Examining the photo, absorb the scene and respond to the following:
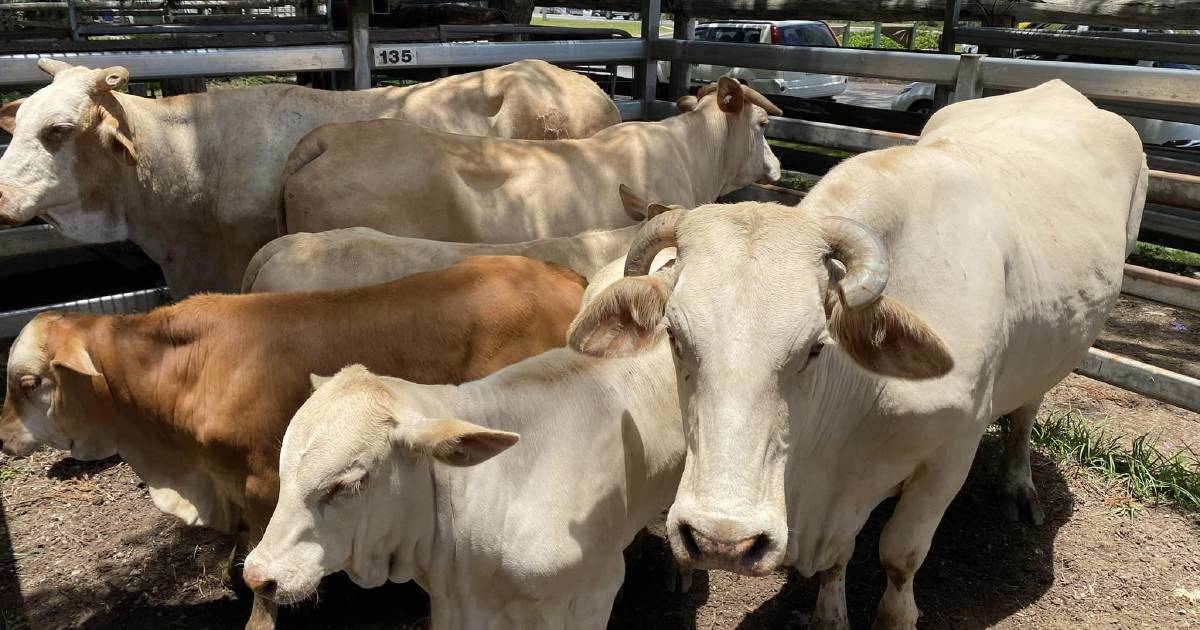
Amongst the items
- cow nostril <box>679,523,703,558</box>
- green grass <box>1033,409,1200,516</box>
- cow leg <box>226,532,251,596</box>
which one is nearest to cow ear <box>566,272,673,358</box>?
cow nostril <box>679,523,703,558</box>

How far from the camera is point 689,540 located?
8.29ft

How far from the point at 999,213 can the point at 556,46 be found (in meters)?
4.47

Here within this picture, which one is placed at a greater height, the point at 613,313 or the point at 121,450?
the point at 613,313

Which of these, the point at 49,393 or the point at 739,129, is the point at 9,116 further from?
the point at 739,129

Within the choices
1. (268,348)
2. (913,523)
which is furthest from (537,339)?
(913,523)

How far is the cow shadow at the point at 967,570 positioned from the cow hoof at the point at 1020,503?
4 centimetres

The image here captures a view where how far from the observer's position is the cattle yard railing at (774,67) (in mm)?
5207

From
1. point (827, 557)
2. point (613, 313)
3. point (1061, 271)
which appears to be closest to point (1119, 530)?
point (1061, 271)

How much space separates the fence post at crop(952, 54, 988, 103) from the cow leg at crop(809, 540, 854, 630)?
331 cm

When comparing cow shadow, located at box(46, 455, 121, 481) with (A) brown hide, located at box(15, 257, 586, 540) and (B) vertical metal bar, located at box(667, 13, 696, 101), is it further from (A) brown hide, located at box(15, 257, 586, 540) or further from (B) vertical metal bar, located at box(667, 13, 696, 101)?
(B) vertical metal bar, located at box(667, 13, 696, 101)

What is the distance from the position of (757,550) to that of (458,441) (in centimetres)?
89

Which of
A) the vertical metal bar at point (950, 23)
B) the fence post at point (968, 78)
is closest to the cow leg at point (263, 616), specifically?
the fence post at point (968, 78)

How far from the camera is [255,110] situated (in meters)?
5.75

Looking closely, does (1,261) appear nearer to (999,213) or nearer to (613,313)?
(613,313)
